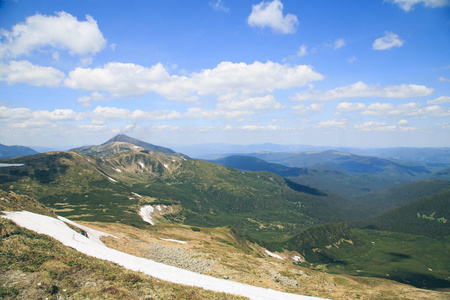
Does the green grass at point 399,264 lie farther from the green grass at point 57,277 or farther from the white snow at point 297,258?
the green grass at point 57,277

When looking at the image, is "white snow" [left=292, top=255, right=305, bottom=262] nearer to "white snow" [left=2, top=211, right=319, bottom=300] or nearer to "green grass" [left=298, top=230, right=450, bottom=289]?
"green grass" [left=298, top=230, right=450, bottom=289]

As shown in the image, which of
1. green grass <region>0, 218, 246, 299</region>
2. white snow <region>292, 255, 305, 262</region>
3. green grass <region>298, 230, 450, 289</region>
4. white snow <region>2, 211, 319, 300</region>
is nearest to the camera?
green grass <region>0, 218, 246, 299</region>

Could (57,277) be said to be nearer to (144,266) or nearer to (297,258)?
(144,266)

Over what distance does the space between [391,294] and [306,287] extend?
2045 cm

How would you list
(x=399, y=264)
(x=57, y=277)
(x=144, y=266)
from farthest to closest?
(x=399, y=264), (x=144, y=266), (x=57, y=277)

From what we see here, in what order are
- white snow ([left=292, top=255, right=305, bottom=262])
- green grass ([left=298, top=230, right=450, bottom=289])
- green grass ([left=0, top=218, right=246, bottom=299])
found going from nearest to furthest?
green grass ([left=0, top=218, right=246, bottom=299]), green grass ([left=298, top=230, right=450, bottom=289]), white snow ([left=292, top=255, right=305, bottom=262])

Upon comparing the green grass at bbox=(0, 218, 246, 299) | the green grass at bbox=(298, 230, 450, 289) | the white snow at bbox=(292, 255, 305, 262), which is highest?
the green grass at bbox=(0, 218, 246, 299)

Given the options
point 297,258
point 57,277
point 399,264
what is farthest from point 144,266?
point 399,264

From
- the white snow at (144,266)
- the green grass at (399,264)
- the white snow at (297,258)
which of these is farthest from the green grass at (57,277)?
the green grass at (399,264)

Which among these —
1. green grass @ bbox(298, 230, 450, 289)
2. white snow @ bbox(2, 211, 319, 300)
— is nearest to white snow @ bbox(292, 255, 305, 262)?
green grass @ bbox(298, 230, 450, 289)

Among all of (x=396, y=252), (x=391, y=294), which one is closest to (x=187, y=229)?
(x=391, y=294)

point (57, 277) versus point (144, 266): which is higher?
point (57, 277)

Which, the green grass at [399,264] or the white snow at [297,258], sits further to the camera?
the white snow at [297,258]

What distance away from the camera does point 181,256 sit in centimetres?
5050
